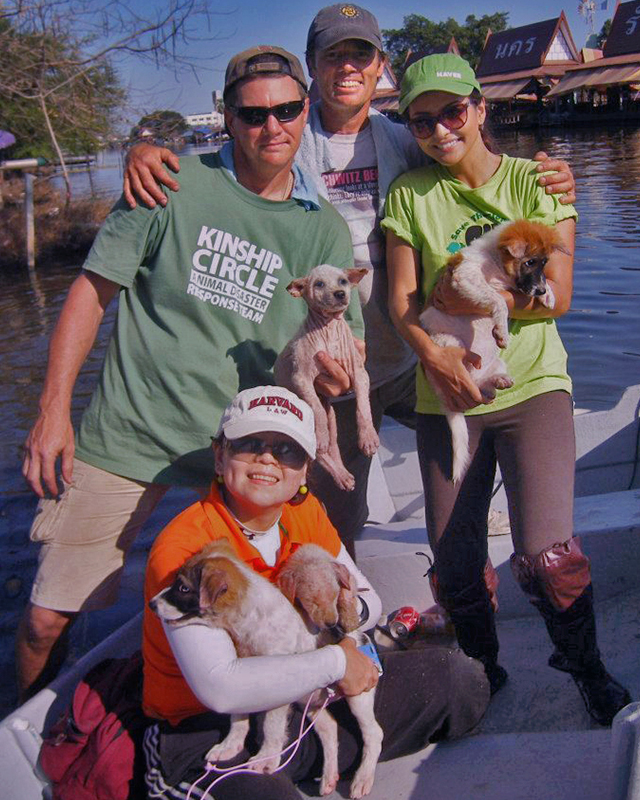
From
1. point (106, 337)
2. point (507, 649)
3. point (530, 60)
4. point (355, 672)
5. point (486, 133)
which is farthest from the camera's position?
point (530, 60)

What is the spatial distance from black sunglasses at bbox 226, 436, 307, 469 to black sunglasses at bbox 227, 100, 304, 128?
3.85 ft

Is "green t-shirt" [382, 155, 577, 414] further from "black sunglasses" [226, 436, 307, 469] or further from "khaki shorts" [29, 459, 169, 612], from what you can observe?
"khaki shorts" [29, 459, 169, 612]

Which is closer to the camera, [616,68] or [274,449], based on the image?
[274,449]

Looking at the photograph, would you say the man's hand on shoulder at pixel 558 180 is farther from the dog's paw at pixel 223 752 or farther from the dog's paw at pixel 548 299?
the dog's paw at pixel 223 752

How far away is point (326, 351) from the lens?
3.06 metres

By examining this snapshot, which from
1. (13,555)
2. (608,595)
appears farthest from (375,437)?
(13,555)

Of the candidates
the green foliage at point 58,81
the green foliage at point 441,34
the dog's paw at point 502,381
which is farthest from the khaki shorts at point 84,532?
the green foliage at point 441,34

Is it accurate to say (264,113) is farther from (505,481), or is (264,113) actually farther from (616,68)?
(616,68)

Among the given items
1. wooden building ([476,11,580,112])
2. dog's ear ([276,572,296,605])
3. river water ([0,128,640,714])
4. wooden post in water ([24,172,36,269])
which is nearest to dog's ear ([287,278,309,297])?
dog's ear ([276,572,296,605])

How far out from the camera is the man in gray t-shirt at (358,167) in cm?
343

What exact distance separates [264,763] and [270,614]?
1.55ft

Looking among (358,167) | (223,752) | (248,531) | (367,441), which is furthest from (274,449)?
(358,167)

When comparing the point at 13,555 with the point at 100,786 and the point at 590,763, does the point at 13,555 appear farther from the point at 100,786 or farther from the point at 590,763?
the point at 590,763

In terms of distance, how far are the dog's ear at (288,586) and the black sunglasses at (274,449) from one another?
381mm
